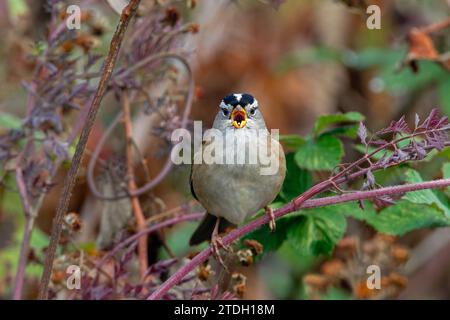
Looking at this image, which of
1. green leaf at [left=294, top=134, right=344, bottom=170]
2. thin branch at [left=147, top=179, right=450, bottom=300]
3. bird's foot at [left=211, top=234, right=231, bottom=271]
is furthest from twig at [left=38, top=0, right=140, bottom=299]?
green leaf at [left=294, top=134, right=344, bottom=170]

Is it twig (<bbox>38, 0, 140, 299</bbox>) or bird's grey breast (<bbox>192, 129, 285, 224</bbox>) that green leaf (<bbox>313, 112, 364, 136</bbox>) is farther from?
twig (<bbox>38, 0, 140, 299</bbox>)

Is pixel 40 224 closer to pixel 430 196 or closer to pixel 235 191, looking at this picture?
pixel 235 191

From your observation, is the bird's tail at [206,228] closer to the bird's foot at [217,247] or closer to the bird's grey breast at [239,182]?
the bird's grey breast at [239,182]

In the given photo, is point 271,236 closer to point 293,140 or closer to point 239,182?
point 239,182

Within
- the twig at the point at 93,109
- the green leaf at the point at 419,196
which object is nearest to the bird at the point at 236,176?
the green leaf at the point at 419,196
